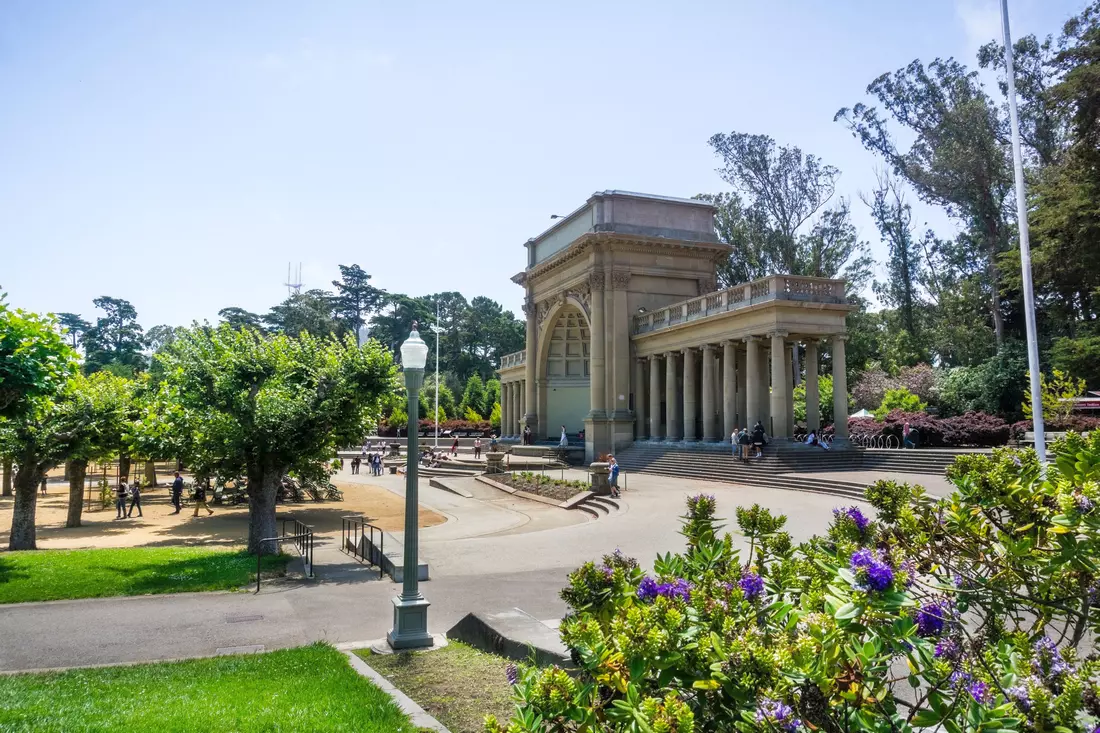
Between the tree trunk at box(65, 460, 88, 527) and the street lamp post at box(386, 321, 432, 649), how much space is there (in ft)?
72.7

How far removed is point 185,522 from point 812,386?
2724cm

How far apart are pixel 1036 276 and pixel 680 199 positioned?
62.2 feet

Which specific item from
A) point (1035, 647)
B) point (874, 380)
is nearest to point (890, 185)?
point (874, 380)

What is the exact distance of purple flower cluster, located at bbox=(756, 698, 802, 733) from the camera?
258 centimetres

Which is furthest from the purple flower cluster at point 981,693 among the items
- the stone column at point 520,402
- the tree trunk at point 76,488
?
the stone column at point 520,402

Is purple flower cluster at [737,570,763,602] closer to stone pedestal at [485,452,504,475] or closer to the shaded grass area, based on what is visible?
the shaded grass area

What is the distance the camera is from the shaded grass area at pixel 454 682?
5.93 m

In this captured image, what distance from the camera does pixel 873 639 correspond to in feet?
9.09

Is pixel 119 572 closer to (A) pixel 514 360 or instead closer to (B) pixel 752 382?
(B) pixel 752 382

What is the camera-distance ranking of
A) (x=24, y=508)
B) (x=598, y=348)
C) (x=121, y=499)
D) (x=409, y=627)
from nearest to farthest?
(x=409, y=627)
(x=24, y=508)
(x=121, y=499)
(x=598, y=348)

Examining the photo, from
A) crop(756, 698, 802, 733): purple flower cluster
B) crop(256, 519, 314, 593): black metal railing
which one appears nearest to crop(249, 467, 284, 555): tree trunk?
crop(256, 519, 314, 593): black metal railing

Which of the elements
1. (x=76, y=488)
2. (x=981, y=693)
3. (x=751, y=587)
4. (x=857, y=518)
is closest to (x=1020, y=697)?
(x=981, y=693)

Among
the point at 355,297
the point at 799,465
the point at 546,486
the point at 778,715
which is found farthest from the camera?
the point at 355,297

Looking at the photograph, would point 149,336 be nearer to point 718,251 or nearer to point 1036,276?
point 718,251
